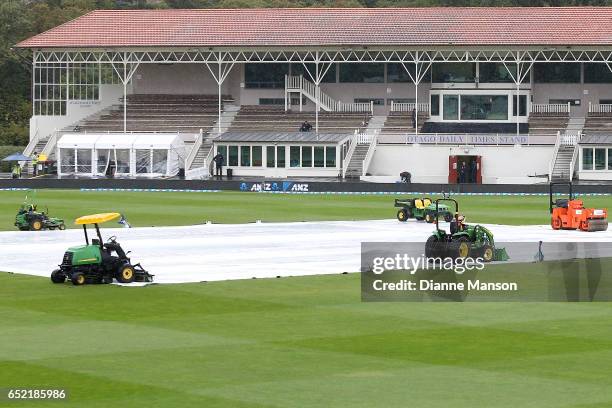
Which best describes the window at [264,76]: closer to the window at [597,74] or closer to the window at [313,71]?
the window at [313,71]

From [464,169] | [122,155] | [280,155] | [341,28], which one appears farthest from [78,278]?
[341,28]

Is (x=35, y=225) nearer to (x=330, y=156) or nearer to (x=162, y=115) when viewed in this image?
(x=330, y=156)

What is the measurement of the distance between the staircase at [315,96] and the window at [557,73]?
11.2 meters

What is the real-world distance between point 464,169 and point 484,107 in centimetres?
943

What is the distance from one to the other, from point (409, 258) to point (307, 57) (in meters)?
67.2

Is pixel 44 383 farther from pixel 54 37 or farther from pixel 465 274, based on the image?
pixel 54 37

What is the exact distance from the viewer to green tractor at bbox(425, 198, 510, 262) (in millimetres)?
33531

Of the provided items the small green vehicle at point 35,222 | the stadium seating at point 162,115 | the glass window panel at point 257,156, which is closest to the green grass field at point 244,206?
the small green vehicle at point 35,222

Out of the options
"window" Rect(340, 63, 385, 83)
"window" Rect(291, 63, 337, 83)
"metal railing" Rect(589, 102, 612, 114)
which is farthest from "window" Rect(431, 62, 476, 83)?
"metal railing" Rect(589, 102, 612, 114)

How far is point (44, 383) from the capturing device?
19391mm

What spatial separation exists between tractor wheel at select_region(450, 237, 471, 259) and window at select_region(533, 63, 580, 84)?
65.6 meters

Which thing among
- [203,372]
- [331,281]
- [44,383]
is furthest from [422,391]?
[331,281]

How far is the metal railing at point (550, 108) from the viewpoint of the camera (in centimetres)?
9694

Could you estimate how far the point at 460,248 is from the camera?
1355 inches
